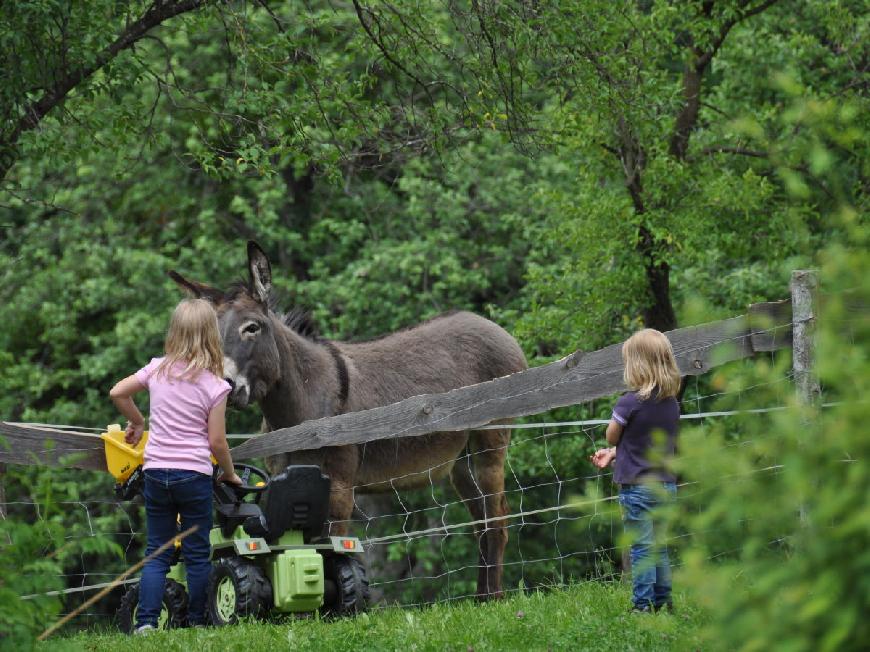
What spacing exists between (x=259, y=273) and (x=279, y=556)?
302cm

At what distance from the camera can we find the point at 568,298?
12070 millimetres

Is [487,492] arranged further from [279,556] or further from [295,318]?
[279,556]

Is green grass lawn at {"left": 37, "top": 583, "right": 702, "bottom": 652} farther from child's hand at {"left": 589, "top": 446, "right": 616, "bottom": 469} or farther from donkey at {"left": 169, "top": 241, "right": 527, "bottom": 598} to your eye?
donkey at {"left": 169, "top": 241, "right": 527, "bottom": 598}

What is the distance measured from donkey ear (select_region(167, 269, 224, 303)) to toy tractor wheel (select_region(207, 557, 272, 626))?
8.04 feet

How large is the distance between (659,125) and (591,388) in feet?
12.0

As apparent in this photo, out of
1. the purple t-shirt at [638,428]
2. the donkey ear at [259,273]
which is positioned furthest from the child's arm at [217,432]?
the donkey ear at [259,273]

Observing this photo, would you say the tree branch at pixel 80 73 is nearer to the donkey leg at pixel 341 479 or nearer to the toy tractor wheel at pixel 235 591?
the donkey leg at pixel 341 479

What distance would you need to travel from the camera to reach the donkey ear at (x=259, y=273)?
8820 mm

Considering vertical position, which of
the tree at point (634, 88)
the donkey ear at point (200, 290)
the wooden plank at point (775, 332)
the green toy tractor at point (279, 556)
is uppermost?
the tree at point (634, 88)

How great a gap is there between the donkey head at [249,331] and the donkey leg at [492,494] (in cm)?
194

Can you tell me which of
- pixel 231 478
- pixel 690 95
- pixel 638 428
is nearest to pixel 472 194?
pixel 690 95

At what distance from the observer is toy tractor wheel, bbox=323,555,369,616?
6.77 m

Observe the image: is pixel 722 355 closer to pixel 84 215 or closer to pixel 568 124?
pixel 568 124

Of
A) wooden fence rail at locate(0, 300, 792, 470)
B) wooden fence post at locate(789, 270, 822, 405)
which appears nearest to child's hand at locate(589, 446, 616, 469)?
wooden fence rail at locate(0, 300, 792, 470)
